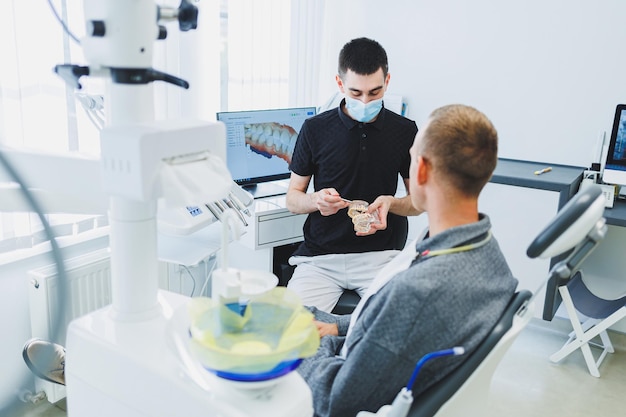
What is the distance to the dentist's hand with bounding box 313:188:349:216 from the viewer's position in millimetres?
1979

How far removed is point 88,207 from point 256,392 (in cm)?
54

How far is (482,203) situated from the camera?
9.69 ft

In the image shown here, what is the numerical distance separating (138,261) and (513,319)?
0.72 meters

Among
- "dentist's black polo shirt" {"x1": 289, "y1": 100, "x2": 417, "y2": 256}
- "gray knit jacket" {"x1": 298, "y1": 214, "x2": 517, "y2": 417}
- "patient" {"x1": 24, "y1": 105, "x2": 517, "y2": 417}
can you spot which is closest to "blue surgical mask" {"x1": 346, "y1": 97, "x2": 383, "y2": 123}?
"dentist's black polo shirt" {"x1": 289, "y1": 100, "x2": 417, "y2": 256}

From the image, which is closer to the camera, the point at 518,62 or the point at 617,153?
the point at 617,153

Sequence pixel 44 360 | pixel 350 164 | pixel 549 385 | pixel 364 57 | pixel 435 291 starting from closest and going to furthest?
pixel 435 291, pixel 44 360, pixel 364 57, pixel 350 164, pixel 549 385

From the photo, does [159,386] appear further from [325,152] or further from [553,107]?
[553,107]

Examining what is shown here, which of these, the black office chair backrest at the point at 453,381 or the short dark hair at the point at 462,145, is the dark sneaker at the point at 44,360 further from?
the short dark hair at the point at 462,145

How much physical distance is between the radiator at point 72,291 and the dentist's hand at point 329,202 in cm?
93

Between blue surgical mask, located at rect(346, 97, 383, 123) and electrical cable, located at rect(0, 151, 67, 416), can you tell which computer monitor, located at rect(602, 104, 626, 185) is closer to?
blue surgical mask, located at rect(346, 97, 383, 123)

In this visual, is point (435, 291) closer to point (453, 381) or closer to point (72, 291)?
point (453, 381)

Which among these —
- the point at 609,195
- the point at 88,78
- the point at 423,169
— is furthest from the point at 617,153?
the point at 88,78

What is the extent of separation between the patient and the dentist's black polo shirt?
2.75 ft

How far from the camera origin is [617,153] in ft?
9.05
